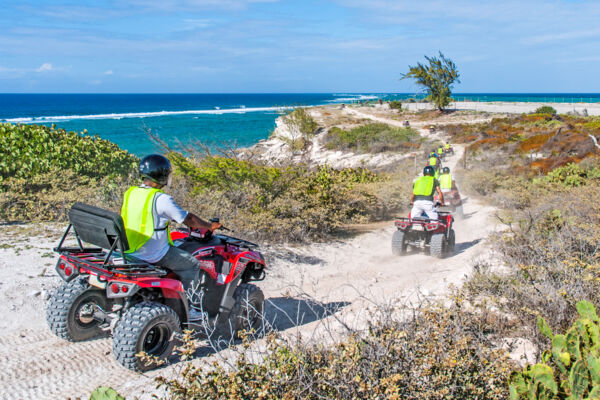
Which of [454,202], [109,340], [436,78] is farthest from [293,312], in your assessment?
[436,78]

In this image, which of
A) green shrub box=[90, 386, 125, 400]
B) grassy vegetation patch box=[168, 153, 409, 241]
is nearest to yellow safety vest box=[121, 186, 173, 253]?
green shrub box=[90, 386, 125, 400]

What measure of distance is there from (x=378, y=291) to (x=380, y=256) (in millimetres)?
2442

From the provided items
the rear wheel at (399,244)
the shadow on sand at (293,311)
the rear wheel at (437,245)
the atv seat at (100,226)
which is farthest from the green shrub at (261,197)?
the atv seat at (100,226)

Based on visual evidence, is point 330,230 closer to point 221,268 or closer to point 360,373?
point 221,268

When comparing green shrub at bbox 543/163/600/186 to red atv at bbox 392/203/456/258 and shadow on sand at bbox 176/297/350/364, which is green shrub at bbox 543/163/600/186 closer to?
red atv at bbox 392/203/456/258

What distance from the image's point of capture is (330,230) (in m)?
11.1

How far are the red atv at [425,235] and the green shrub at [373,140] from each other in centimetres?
2364

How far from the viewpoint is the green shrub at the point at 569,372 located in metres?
3.00

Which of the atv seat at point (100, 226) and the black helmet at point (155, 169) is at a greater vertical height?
the black helmet at point (155, 169)

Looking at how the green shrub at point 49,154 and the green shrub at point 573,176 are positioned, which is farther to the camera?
the green shrub at point 573,176

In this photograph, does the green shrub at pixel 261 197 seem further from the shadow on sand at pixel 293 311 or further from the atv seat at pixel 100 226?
the atv seat at pixel 100 226

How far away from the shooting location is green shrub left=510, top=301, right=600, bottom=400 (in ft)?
9.84

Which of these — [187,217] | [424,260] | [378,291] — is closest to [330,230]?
[424,260]

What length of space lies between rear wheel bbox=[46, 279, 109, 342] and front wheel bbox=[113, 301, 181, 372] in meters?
0.66
